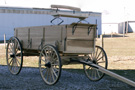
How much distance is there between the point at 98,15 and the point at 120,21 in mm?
12803

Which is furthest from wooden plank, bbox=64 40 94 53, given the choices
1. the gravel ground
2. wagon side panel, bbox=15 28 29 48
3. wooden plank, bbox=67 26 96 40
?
wagon side panel, bbox=15 28 29 48

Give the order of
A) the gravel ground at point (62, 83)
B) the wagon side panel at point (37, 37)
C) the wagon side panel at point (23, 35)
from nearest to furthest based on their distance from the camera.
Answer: the gravel ground at point (62, 83)
the wagon side panel at point (37, 37)
the wagon side panel at point (23, 35)

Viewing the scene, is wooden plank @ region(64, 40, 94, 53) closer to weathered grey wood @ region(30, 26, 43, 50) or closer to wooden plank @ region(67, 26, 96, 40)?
wooden plank @ region(67, 26, 96, 40)

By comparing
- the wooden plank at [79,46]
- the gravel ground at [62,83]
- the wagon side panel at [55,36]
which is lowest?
the gravel ground at [62,83]

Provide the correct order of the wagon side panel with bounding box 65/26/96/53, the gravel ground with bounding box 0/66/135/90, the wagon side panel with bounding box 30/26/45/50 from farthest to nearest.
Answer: the wagon side panel with bounding box 30/26/45/50, the wagon side panel with bounding box 65/26/96/53, the gravel ground with bounding box 0/66/135/90

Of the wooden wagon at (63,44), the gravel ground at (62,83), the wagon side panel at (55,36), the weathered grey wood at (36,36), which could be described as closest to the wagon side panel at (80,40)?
the wooden wagon at (63,44)

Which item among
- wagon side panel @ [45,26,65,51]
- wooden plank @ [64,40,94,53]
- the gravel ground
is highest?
wagon side panel @ [45,26,65,51]

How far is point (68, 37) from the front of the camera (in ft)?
19.2

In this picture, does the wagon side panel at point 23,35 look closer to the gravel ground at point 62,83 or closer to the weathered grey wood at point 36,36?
the weathered grey wood at point 36,36

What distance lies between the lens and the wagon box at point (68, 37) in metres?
5.86

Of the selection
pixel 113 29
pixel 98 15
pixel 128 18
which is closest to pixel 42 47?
pixel 98 15

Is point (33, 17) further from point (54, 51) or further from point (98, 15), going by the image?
point (54, 51)

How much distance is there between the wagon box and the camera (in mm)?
5863

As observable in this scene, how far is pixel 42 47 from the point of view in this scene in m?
6.45
